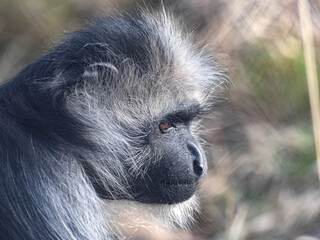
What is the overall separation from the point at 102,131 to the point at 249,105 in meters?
2.43

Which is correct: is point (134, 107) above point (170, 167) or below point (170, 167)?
above

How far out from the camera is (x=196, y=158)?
2.97 meters

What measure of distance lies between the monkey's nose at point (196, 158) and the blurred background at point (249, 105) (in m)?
1.60

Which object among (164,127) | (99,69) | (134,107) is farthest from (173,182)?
(99,69)

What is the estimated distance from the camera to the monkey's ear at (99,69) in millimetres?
2756

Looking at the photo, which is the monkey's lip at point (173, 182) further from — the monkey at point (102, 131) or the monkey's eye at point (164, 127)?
the monkey's eye at point (164, 127)

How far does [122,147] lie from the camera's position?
292 cm

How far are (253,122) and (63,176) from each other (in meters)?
2.69

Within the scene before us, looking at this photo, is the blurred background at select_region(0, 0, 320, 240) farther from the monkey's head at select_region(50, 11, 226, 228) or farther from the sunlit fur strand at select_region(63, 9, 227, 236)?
the monkey's head at select_region(50, 11, 226, 228)

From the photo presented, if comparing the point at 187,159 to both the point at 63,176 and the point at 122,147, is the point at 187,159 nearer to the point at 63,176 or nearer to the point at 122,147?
the point at 122,147

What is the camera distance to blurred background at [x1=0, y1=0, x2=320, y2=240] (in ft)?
15.5

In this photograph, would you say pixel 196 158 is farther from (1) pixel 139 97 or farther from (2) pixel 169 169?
(1) pixel 139 97

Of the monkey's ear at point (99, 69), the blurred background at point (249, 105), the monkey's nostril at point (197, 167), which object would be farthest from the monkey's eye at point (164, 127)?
the blurred background at point (249, 105)

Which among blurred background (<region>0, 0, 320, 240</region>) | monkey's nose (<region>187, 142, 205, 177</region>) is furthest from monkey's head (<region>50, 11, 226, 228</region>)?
blurred background (<region>0, 0, 320, 240</region>)
